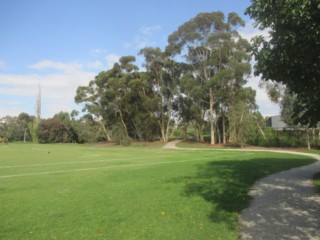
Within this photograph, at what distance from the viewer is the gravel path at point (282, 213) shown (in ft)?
19.1

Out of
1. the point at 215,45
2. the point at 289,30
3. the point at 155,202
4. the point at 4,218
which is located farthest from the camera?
the point at 215,45

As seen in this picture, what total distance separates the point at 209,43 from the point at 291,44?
132 ft

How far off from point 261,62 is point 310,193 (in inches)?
185

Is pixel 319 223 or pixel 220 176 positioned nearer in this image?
pixel 319 223

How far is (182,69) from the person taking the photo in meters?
51.5

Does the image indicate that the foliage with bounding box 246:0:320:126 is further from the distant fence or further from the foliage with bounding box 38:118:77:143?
the foliage with bounding box 38:118:77:143

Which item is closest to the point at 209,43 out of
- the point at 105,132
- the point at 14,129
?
the point at 105,132

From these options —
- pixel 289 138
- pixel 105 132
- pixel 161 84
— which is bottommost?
pixel 289 138

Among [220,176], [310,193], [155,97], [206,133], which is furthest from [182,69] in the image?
[310,193]

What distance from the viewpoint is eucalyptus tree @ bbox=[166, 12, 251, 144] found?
44219 mm

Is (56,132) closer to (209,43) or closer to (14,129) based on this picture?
(14,129)

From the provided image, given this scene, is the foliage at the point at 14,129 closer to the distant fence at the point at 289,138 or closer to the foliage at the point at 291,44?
the distant fence at the point at 289,138

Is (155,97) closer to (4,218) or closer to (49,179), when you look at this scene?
(49,179)

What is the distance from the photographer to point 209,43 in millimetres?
45031
